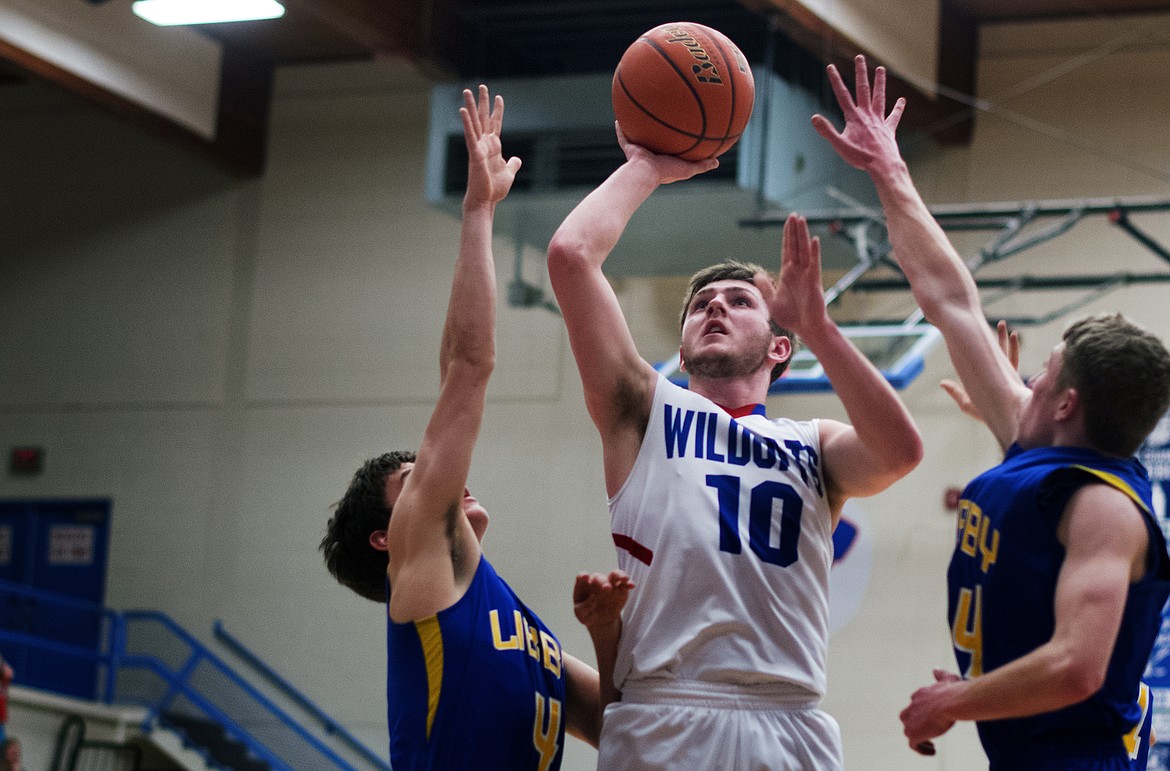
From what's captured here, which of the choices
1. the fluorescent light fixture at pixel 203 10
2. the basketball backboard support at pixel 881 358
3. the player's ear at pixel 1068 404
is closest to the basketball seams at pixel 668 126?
the player's ear at pixel 1068 404

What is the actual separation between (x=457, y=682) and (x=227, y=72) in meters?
9.91

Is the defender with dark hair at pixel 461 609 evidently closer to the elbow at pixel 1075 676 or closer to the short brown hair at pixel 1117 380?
the elbow at pixel 1075 676

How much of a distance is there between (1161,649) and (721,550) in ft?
20.2

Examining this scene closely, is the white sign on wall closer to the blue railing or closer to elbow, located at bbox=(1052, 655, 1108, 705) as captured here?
the blue railing

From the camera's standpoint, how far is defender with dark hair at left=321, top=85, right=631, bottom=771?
125 inches

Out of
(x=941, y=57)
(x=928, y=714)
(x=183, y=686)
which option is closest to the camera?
(x=928, y=714)

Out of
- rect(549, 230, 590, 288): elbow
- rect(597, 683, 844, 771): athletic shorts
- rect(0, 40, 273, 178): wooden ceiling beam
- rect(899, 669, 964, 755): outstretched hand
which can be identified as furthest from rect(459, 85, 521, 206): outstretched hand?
rect(0, 40, 273, 178): wooden ceiling beam

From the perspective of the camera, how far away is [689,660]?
3.09 meters

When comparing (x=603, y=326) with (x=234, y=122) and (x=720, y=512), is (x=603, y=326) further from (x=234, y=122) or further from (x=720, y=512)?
(x=234, y=122)

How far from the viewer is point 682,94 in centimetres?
354

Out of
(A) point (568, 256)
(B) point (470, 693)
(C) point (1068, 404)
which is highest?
(A) point (568, 256)

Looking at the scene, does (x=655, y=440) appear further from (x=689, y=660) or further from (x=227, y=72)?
(x=227, y=72)

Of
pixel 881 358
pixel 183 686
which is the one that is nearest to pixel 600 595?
pixel 881 358

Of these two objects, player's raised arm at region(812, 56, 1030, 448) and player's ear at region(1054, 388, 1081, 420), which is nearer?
player's ear at region(1054, 388, 1081, 420)
